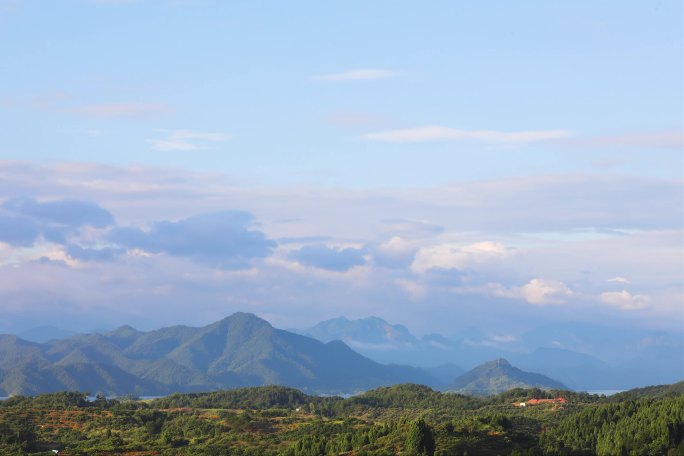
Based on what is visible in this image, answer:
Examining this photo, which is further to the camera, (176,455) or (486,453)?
(176,455)

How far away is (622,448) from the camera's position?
19000cm

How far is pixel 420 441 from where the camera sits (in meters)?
166

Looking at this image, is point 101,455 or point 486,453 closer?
point 486,453

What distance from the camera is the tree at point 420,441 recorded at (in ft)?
538

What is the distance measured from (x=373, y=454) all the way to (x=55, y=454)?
66.1 metres

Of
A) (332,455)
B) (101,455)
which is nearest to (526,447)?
(332,455)

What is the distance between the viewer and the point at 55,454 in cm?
18800

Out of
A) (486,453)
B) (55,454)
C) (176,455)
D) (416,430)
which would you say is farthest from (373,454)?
(55,454)

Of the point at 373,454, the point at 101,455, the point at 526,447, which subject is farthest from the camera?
the point at 101,455

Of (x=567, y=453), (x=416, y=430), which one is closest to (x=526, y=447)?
(x=567, y=453)

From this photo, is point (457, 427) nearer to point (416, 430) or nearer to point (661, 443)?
point (416, 430)

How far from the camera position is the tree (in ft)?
538

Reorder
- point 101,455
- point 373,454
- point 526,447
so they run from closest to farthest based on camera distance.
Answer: point 373,454 → point 526,447 → point 101,455

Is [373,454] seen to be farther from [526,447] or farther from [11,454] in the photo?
[11,454]
